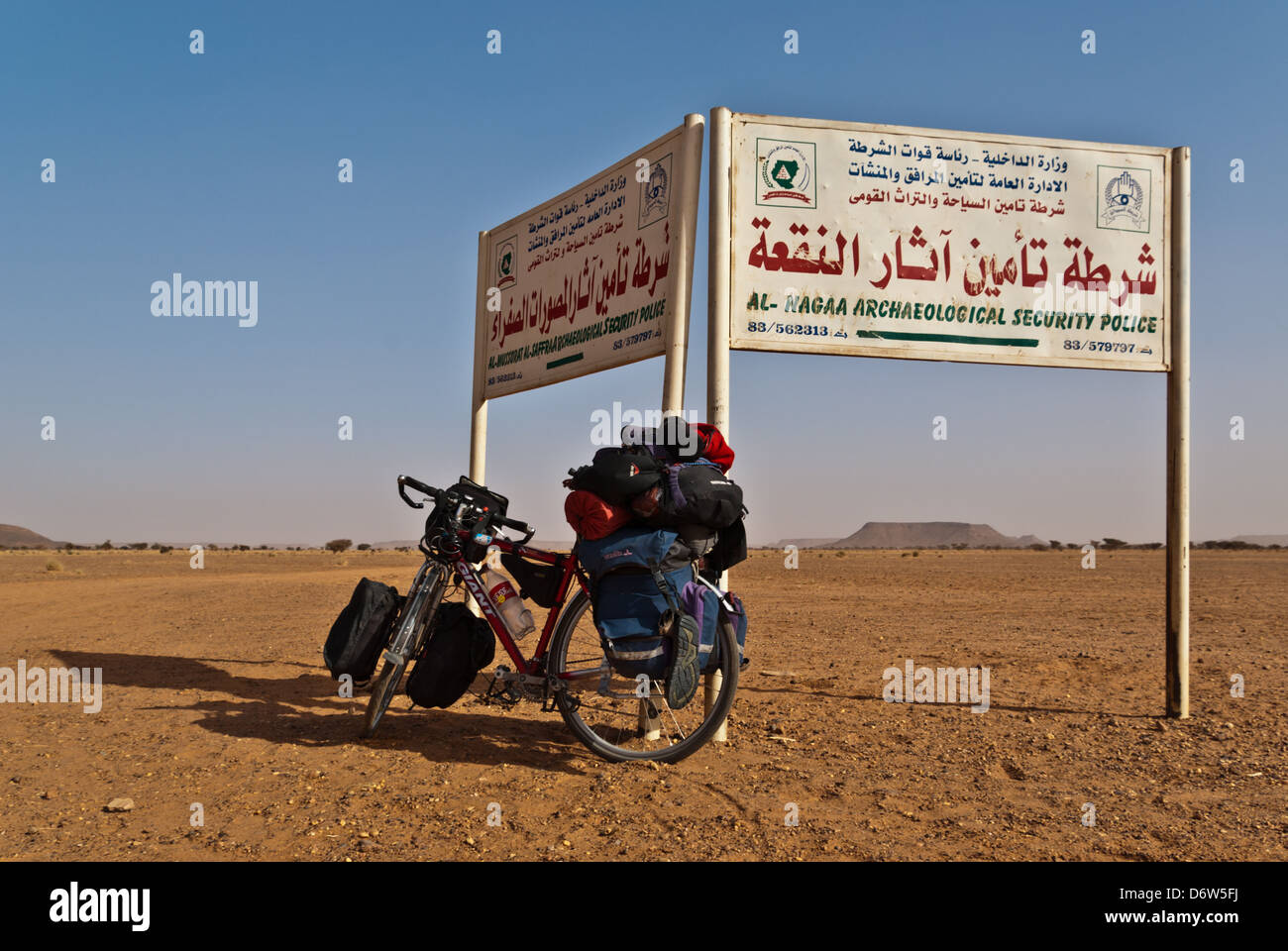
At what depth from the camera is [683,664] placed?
4910mm

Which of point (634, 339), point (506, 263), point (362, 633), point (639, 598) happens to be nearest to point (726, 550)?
point (639, 598)

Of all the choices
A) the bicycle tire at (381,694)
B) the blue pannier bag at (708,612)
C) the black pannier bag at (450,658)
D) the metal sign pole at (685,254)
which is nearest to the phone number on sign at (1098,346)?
the metal sign pole at (685,254)

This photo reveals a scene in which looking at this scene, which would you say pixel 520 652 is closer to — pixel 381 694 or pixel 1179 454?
pixel 381 694

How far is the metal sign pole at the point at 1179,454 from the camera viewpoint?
260 inches

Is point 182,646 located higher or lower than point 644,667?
lower

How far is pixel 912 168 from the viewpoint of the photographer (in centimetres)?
654

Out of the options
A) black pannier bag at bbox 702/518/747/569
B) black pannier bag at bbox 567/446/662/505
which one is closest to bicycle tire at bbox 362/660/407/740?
black pannier bag at bbox 567/446/662/505

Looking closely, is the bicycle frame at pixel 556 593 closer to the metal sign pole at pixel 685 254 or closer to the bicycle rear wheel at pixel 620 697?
the bicycle rear wheel at pixel 620 697

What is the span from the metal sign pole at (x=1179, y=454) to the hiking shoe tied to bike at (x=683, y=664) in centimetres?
374

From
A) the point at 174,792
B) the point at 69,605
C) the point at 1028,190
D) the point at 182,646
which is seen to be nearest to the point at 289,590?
the point at 69,605

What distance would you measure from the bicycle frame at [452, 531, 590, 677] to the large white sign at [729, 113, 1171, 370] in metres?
1.84

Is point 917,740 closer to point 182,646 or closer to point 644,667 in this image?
point 644,667
